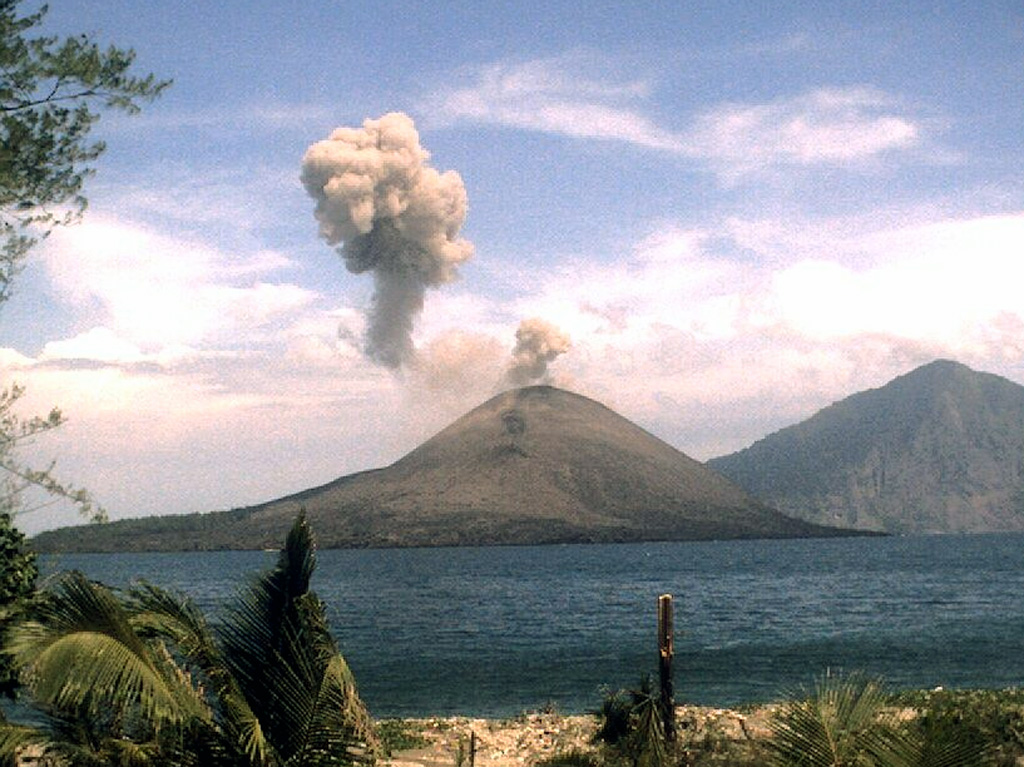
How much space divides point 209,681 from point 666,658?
1120cm

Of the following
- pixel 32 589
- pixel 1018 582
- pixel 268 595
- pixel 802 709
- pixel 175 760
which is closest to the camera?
pixel 802 709

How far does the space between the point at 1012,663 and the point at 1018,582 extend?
71218mm

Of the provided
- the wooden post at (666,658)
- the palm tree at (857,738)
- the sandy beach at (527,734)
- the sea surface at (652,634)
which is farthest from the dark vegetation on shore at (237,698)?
the sandy beach at (527,734)

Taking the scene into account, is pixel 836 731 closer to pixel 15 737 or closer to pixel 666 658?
pixel 15 737

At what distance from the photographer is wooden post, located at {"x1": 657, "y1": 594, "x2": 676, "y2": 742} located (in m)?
17.6

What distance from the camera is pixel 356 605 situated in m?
92.9

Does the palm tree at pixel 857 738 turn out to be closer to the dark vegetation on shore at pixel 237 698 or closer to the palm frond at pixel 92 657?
the dark vegetation on shore at pixel 237 698

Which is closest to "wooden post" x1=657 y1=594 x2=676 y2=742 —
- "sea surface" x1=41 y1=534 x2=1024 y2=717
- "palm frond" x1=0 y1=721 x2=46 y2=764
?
"sea surface" x1=41 y1=534 x2=1024 y2=717

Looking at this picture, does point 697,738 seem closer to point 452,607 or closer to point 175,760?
point 175,760

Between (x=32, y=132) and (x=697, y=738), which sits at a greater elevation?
(x=32, y=132)

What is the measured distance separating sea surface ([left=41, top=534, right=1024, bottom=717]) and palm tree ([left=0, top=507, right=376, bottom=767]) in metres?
0.50

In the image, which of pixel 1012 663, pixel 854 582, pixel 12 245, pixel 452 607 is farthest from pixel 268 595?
pixel 854 582

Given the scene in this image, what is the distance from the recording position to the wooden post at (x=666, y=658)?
693 inches

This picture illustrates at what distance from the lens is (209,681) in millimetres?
8359
